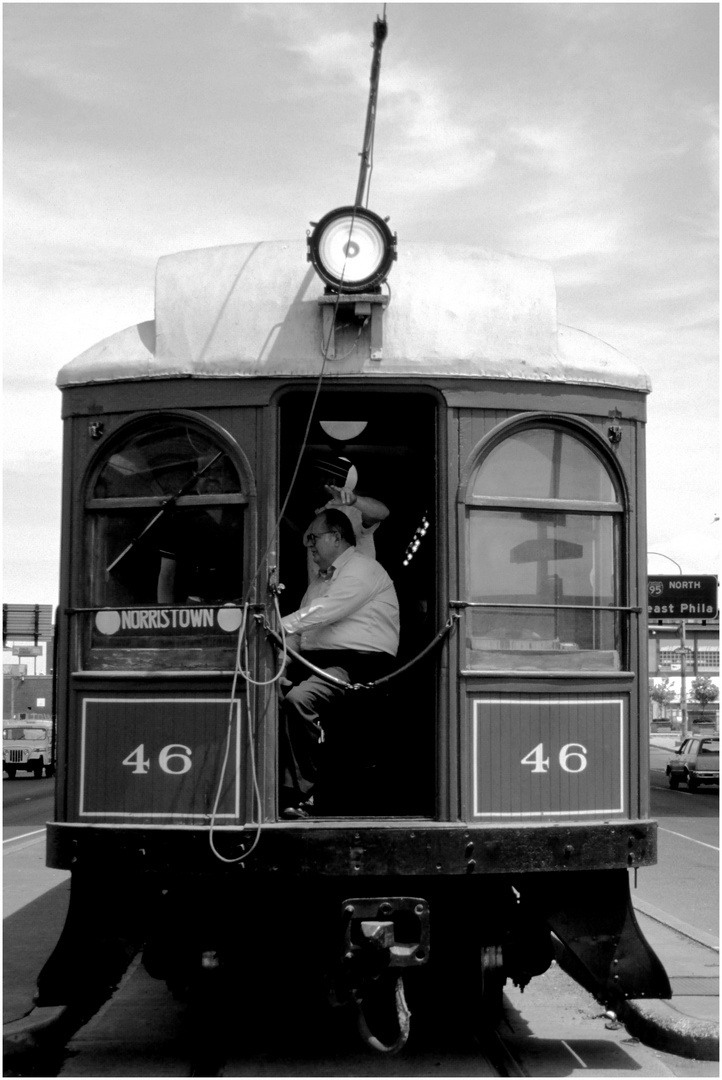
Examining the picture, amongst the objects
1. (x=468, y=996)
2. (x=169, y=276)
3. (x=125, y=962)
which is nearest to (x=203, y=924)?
(x=125, y=962)

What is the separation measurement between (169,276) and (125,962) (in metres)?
2.99

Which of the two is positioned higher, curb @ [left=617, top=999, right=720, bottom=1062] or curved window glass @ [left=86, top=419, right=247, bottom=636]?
curved window glass @ [left=86, top=419, right=247, bottom=636]

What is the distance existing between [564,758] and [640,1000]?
2.21 m

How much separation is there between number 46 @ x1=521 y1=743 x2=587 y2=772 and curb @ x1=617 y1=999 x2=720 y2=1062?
1.43 metres

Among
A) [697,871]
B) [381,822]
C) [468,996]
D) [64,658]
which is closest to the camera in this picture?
[381,822]

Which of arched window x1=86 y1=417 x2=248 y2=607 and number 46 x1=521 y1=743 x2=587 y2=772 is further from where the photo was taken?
arched window x1=86 y1=417 x2=248 y2=607

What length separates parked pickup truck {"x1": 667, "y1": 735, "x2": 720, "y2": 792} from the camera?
32.0 meters

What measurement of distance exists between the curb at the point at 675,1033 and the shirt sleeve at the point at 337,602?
232 cm

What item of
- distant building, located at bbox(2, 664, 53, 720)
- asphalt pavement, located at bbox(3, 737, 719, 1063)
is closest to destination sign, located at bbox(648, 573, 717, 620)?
asphalt pavement, located at bbox(3, 737, 719, 1063)

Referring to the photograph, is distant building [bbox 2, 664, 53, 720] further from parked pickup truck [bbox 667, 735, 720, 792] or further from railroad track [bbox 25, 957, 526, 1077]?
railroad track [bbox 25, 957, 526, 1077]

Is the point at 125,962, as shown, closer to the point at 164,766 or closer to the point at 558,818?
the point at 164,766

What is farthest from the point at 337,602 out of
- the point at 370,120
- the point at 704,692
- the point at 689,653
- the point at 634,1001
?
the point at 704,692

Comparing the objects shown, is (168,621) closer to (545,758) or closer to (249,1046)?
(545,758)

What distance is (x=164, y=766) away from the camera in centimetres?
544
